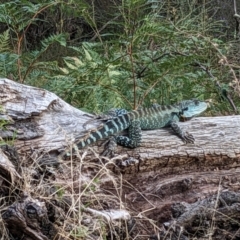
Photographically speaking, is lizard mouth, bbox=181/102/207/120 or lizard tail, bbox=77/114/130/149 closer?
lizard tail, bbox=77/114/130/149

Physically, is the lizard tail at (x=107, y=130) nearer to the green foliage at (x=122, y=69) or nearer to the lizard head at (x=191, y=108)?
the lizard head at (x=191, y=108)

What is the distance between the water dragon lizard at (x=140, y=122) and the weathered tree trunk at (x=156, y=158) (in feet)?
0.21

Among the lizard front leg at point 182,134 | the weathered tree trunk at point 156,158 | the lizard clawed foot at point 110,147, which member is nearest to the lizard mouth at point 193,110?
the lizard front leg at point 182,134

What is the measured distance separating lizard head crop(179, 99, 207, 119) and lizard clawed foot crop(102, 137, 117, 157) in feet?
3.28

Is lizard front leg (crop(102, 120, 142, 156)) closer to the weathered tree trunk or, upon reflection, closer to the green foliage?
the weathered tree trunk

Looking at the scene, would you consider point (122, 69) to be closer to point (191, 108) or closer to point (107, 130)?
point (191, 108)

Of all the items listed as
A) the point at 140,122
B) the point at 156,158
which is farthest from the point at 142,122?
the point at 156,158

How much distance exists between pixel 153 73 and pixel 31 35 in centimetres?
639

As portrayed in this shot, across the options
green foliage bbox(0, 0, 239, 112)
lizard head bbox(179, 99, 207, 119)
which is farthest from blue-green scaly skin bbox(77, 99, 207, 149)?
green foliage bbox(0, 0, 239, 112)

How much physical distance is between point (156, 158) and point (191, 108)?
120 centimetres

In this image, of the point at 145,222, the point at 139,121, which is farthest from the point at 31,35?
the point at 145,222

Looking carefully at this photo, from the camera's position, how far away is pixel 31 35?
40.1ft

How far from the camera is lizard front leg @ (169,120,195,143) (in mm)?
4821

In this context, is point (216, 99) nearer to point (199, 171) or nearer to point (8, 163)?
point (199, 171)
